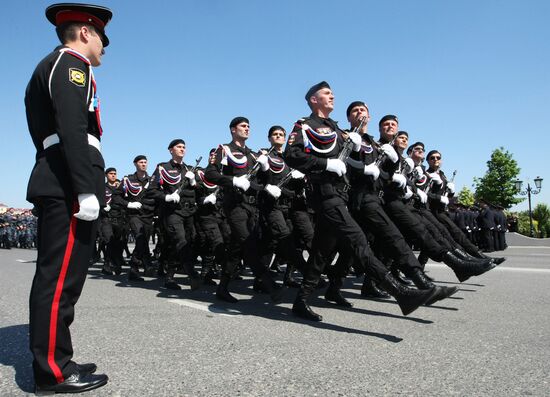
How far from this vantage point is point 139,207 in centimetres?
1009

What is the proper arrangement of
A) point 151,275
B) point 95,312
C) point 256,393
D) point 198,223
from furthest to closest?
1. point 151,275
2. point 198,223
3. point 95,312
4. point 256,393

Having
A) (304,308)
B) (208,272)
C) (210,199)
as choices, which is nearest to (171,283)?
(208,272)

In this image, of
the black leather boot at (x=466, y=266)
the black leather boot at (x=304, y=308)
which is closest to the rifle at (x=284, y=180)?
the black leather boot at (x=466, y=266)

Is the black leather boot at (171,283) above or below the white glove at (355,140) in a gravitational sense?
below

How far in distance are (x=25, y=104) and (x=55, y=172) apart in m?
0.46

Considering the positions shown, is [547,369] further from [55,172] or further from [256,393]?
[55,172]

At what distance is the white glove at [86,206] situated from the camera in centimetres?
257

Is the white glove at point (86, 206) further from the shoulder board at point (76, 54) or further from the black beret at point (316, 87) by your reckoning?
the black beret at point (316, 87)

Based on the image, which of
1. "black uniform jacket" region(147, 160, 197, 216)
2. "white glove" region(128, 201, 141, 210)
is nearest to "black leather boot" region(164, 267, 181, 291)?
"black uniform jacket" region(147, 160, 197, 216)

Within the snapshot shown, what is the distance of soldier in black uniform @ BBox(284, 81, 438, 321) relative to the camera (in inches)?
175

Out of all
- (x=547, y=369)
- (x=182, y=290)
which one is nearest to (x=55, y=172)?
(x=547, y=369)

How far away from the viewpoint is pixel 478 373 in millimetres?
2846

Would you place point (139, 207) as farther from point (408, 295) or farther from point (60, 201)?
point (60, 201)

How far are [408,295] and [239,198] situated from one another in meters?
2.71
